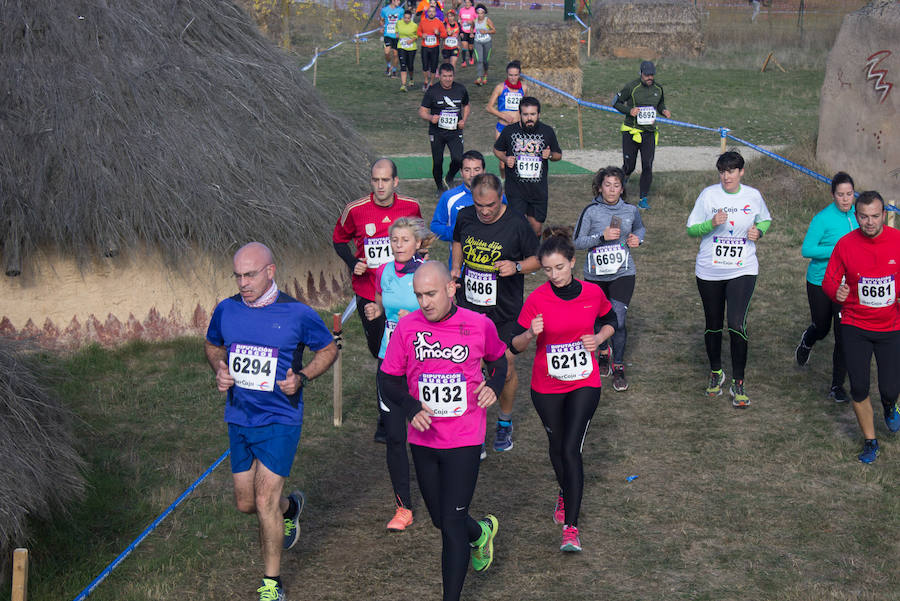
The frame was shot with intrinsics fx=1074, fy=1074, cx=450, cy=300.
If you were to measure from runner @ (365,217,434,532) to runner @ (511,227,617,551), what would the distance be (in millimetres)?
859

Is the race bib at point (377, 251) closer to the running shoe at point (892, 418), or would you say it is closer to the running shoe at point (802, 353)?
the running shoe at point (892, 418)

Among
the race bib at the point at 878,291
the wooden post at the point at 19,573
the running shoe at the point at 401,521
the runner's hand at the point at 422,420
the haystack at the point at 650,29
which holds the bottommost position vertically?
the haystack at the point at 650,29

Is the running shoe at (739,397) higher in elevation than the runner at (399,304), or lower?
lower

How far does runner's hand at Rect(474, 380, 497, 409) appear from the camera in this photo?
5316 millimetres

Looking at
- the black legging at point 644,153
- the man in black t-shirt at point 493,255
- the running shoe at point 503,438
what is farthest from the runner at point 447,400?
the black legging at point 644,153

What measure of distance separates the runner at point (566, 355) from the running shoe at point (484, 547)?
1.76 ft

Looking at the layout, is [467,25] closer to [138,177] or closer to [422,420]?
[138,177]

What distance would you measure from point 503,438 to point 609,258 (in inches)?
69.0

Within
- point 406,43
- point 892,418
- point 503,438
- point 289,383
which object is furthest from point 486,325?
point 406,43

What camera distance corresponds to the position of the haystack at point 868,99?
13.9 m

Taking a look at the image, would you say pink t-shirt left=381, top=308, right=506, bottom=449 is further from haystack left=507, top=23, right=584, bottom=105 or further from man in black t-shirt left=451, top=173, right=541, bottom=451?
haystack left=507, top=23, right=584, bottom=105

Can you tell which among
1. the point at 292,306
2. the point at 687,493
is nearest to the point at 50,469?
the point at 292,306

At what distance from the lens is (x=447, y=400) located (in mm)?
5391

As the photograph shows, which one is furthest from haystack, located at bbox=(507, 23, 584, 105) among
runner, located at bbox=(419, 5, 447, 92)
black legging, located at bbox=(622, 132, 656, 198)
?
black legging, located at bbox=(622, 132, 656, 198)
